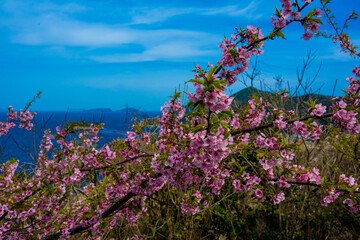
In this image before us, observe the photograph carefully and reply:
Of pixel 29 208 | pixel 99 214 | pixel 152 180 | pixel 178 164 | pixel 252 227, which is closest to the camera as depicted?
pixel 178 164

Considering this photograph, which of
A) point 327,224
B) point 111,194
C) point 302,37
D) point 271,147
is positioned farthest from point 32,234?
point 327,224

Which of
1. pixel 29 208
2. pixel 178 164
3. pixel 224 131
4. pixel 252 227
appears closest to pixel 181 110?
pixel 178 164

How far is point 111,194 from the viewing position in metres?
2.78

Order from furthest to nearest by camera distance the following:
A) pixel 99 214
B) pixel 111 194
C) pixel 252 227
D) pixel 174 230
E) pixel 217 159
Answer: pixel 252 227 < pixel 174 230 < pixel 111 194 < pixel 99 214 < pixel 217 159

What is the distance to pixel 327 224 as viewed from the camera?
3.64 m

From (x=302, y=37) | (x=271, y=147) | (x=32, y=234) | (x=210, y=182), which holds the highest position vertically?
(x=302, y=37)

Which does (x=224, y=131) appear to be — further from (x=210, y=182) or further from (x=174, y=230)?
(x=174, y=230)

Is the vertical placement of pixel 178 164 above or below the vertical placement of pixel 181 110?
below

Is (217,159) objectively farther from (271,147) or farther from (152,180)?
(152,180)

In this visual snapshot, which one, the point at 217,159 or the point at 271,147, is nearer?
the point at 217,159

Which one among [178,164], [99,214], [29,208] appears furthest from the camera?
[29,208]

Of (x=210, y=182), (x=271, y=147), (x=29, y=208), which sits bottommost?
(x=29, y=208)

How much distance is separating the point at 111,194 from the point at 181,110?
134cm

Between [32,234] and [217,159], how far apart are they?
8.46 feet
